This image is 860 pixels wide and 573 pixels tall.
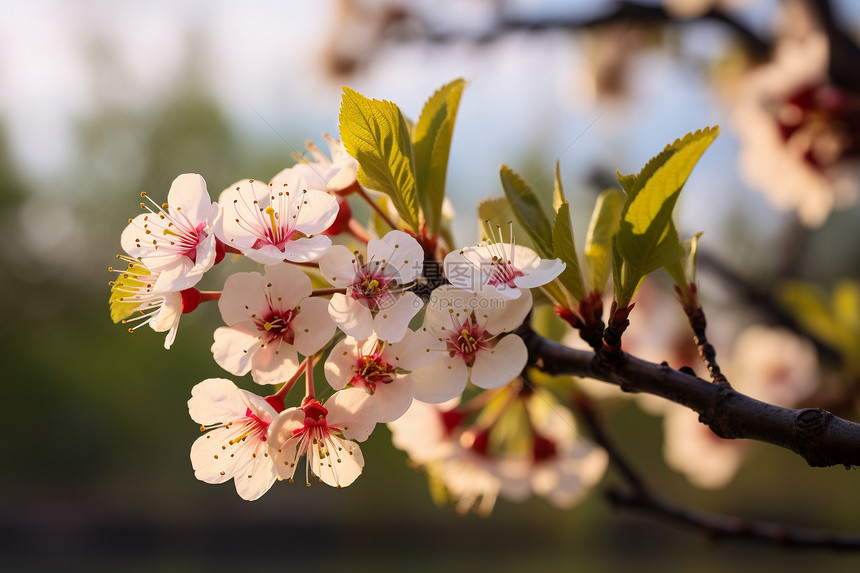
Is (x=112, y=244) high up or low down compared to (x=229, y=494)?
up

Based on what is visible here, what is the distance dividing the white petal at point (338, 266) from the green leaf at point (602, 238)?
24 cm

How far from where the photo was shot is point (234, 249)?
0.58m

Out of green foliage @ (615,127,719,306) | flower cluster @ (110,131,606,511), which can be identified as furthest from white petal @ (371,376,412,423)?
green foliage @ (615,127,719,306)

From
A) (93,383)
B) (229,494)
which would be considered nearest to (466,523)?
(229,494)

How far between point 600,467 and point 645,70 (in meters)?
2.09

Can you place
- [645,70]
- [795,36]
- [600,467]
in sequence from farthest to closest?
[645,70] < [795,36] < [600,467]

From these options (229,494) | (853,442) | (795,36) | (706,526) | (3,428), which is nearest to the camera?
(853,442)

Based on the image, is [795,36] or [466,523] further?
[466,523]

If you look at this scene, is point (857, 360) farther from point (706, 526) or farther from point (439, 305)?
point (439, 305)

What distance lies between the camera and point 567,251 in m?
0.56

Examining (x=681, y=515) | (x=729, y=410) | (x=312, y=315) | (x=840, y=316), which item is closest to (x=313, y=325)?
(x=312, y=315)

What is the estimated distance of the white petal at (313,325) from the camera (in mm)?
557

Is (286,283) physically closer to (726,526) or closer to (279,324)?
(279,324)

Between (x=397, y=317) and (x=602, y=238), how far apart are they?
261mm
